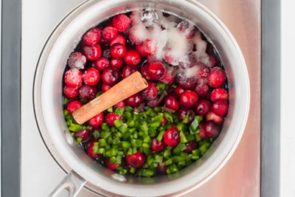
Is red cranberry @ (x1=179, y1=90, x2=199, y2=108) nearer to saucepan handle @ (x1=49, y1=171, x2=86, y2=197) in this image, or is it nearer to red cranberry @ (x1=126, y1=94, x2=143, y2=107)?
red cranberry @ (x1=126, y1=94, x2=143, y2=107)

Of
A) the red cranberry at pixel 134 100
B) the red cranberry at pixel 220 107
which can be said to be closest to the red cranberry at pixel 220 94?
the red cranberry at pixel 220 107

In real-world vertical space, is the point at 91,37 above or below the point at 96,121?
above

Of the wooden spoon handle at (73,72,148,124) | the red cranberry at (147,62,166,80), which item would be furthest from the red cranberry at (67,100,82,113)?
the red cranberry at (147,62,166,80)

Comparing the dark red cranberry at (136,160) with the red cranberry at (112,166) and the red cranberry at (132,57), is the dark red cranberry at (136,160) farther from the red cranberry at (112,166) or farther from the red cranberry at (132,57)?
the red cranberry at (132,57)

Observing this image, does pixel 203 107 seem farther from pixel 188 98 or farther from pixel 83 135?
pixel 83 135
